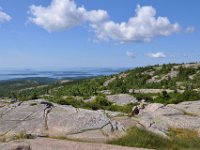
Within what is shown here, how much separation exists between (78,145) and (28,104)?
6.66 m

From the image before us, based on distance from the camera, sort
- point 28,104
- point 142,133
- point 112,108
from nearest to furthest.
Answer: point 142,133, point 28,104, point 112,108

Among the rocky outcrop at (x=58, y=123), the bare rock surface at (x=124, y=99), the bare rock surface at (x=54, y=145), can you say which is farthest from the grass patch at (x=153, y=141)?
the bare rock surface at (x=124, y=99)

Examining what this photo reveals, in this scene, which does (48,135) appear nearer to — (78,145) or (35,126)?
(35,126)

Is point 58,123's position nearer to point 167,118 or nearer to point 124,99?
point 167,118

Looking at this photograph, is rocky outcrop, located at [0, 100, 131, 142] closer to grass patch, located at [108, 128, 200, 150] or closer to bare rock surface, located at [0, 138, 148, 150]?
grass patch, located at [108, 128, 200, 150]

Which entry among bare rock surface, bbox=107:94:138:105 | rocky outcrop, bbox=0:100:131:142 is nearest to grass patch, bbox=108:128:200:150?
rocky outcrop, bbox=0:100:131:142

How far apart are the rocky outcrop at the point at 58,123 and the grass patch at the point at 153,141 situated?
0.61 m

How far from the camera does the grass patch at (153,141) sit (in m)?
16.1

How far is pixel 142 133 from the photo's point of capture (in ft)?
56.3

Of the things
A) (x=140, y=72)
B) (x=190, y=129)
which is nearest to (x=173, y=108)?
(x=190, y=129)

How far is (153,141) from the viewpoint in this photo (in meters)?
16.4

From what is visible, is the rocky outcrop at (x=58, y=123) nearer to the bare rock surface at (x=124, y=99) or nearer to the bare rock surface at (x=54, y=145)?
the bare rock surface at (x=54, y=145)

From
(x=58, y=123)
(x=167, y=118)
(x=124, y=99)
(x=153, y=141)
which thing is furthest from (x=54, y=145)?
(x=124, y=99)

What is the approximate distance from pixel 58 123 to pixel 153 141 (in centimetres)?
473
